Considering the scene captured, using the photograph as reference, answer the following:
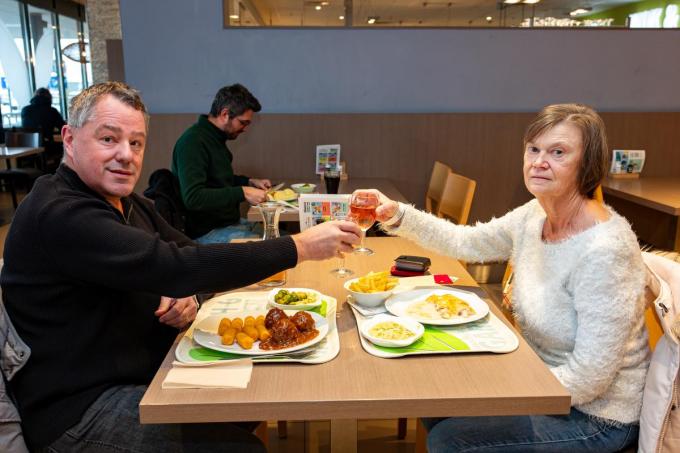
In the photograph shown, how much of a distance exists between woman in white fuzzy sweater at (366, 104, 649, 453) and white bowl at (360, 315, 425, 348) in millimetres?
281

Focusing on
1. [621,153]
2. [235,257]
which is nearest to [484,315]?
[235,257]

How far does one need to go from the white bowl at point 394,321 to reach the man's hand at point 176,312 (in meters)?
0.44

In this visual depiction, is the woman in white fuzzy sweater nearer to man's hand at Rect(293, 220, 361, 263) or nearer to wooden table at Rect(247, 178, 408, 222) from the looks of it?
man's hand at Rect(293, 220, 361, 263)

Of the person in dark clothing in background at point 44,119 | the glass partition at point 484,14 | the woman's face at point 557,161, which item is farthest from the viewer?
the person in dark clothing in background at point 44,119

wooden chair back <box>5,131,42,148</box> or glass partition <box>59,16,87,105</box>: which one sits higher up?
glass partition <box>59,16,87,105</box>

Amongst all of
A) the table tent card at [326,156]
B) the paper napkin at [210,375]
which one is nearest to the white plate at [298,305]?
the paper napkin at [210,375]

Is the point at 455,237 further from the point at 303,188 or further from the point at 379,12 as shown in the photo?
the point at 379,12

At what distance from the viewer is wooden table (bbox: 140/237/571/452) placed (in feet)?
3.52

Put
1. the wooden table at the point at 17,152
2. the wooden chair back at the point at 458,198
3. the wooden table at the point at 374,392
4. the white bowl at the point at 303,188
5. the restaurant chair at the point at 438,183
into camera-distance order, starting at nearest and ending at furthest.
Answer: the wooden table at the point at 374,392 → the wooden chair back at the point at 458,198 → the white bowl at the point at 303,188 → the restaurant chair at the point at 438,183 → the wooden table at the point at 17,152

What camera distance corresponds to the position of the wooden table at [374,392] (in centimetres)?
107

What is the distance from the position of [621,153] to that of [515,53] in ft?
3.45

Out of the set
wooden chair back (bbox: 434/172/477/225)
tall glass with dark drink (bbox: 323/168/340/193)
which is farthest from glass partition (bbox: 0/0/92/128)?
wooden chair back (bbox: 434/172/477/225)

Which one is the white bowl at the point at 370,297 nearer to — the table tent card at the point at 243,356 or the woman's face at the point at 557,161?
the table tent card at the point at 243,356

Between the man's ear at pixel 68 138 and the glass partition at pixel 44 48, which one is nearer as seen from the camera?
the man's ear at pixel 68 138
